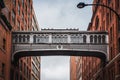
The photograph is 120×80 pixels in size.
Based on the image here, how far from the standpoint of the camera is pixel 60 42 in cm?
5238

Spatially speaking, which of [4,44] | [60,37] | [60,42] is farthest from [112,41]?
[4,44]

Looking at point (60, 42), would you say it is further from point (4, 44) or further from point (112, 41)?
point (4, 44)

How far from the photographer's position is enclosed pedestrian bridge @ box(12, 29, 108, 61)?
52000mm

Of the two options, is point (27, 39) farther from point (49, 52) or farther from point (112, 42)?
point (112, 42)

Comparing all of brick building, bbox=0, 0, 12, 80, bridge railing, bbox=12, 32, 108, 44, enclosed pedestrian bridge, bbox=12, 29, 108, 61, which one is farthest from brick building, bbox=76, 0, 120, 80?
brick building, bbox=0, 0, 12, 80

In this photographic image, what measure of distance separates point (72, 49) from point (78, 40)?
1.59 metres

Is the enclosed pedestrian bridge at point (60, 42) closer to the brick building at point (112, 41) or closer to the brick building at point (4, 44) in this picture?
the brick building at point (112, 41)

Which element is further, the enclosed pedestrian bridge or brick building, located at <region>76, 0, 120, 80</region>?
the enclosed pedestrian bridge

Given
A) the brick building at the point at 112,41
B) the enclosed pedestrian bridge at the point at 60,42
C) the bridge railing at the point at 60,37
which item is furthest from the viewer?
the bridge railing at the point at 60,37

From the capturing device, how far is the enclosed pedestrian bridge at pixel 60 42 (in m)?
52.0

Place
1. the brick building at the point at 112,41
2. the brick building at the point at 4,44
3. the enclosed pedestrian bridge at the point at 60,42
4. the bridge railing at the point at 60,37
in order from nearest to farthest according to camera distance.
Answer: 1. the brick building at the point at 4,44
2. the brick building at the point at 112,41
3. the enclosed pedestrian bridge at the point at 60,42
4. the bridge railing at the point at 60,37

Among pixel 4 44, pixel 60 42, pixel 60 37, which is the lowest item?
pixel 4 44

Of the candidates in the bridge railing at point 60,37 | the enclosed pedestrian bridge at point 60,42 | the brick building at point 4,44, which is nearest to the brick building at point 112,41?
the enclosed pedestrian bridge at point 60,42

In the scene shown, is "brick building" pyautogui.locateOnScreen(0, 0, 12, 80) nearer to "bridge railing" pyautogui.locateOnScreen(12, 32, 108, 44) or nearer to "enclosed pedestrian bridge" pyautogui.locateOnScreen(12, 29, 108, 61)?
"enclosed pedestrian bridge" pyautogui.locateOnScreen(12, 29, 108, 61)
